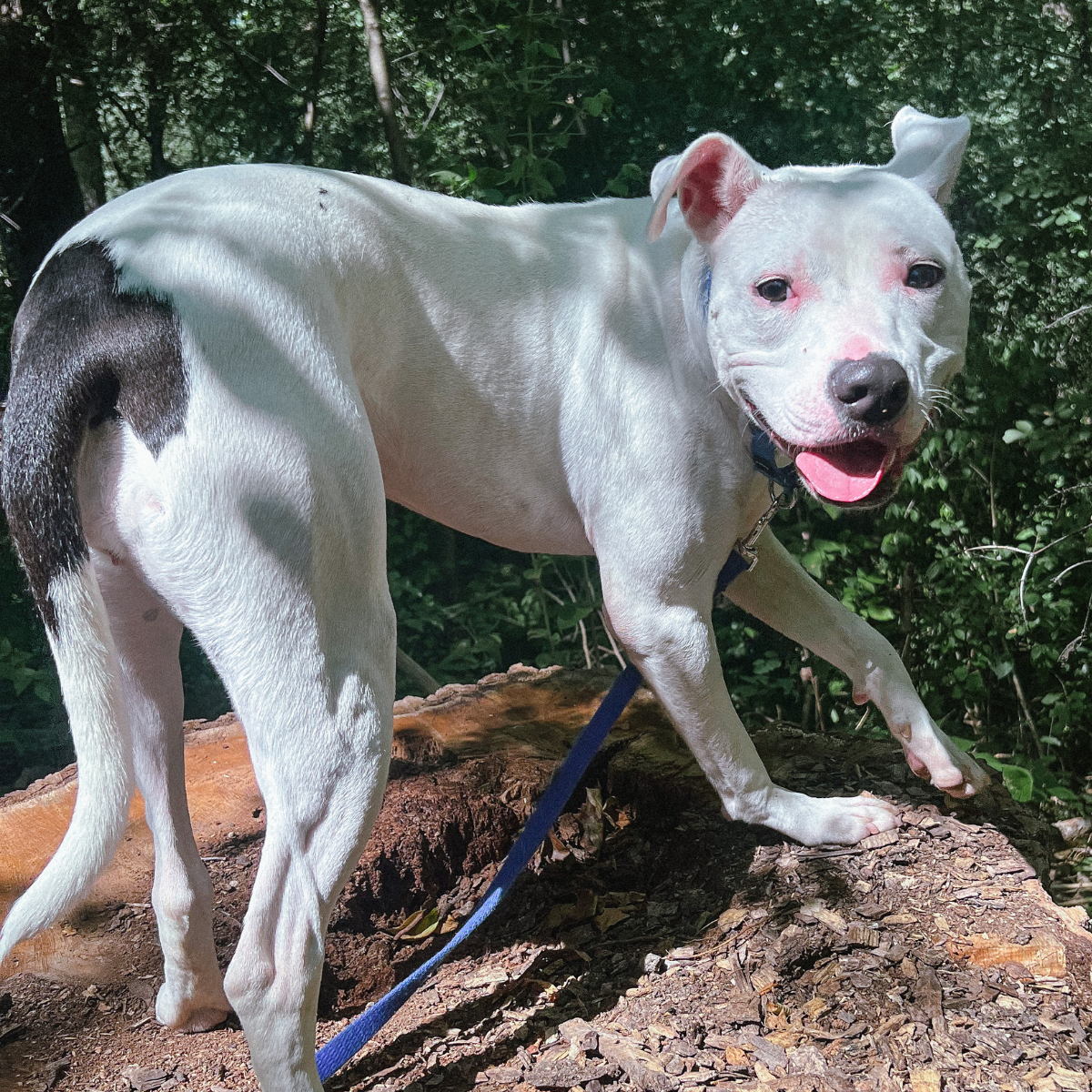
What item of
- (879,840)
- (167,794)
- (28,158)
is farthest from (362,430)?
(28,158)

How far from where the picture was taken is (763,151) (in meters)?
4.59

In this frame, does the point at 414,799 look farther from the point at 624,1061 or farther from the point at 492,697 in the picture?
the point at 624,1061

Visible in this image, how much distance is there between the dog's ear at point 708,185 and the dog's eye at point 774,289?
0.24 metres

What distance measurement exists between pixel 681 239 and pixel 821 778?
171 centimetres

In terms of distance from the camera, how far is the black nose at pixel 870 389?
6.28 ft

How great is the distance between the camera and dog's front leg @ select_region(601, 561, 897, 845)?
2488 mm

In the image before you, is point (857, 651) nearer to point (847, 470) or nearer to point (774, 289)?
point (847, 470)

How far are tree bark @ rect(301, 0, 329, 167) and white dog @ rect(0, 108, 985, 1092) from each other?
2.83m

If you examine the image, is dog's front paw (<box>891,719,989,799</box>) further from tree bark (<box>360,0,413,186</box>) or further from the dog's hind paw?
tree bark (<box>360,0,413,186</box>)

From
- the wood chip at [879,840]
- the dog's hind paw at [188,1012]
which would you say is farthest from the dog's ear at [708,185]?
the dog's hind paw at [188,1012]

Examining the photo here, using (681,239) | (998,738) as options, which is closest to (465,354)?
(681,239)

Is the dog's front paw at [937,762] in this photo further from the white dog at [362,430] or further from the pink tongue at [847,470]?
the pink tongue at [847,470]

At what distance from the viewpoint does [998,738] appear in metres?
4.78

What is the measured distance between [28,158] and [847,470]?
398cm
